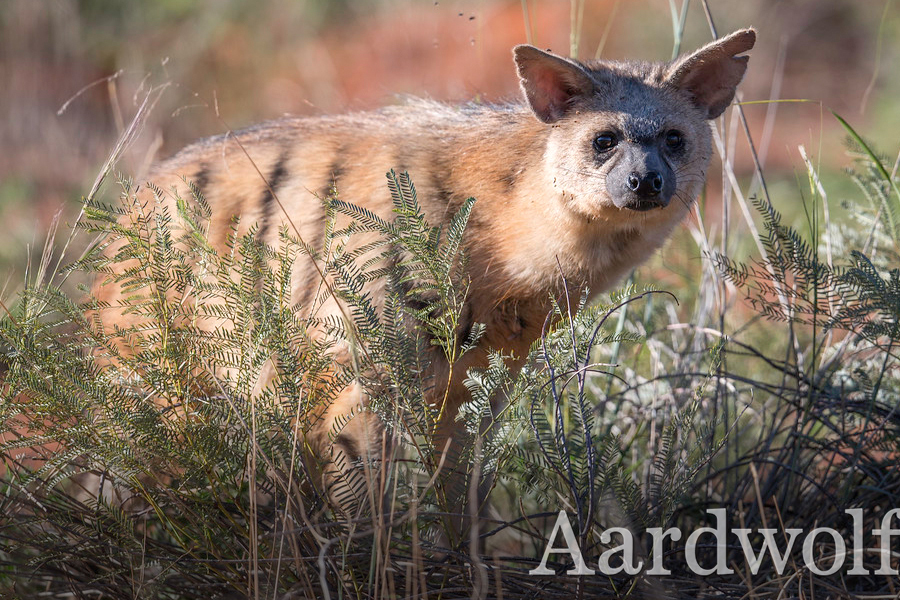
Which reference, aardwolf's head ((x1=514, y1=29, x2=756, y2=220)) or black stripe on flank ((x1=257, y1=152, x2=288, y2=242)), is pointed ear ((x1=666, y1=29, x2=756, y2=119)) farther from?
black stripe on flank ((x1=257, y1=152, x2=288, y2=242))

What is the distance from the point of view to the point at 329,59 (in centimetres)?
1345

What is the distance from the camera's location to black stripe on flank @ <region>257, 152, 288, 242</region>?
4.01 metres

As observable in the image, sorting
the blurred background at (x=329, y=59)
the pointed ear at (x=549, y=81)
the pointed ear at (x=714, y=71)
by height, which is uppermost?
the blurred background at (x=329, y=59)

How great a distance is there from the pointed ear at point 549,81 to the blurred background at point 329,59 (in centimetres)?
597

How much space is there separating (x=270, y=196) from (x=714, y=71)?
2.01 meters

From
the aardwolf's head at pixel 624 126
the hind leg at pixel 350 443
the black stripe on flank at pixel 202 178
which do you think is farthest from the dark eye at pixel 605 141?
the black stripe on flank at pixel 202 178

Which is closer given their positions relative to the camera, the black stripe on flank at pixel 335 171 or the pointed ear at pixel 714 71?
the pointed ear at pixel 714 71

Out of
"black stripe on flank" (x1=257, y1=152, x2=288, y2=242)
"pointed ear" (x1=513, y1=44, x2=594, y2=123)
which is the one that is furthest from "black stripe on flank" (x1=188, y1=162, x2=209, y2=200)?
"pointed ear" (x1=513, y1=44, x2=594, y2=123)

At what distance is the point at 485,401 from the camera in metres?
2.88

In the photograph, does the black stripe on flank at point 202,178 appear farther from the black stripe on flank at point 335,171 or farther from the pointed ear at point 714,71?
the pointed ear at point 714,71

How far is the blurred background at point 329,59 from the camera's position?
1046 centimetres

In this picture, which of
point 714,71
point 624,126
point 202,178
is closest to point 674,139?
point 624,126

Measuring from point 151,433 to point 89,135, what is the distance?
9.08m

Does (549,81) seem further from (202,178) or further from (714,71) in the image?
(202,178)
